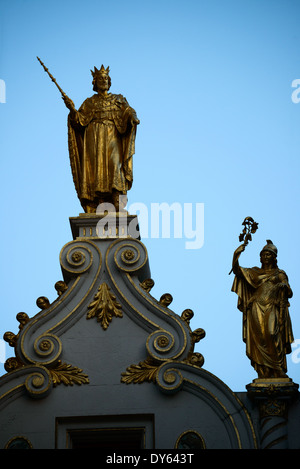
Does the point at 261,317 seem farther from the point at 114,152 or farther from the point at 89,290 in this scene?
the point at 114,152

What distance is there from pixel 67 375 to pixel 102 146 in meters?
4.47

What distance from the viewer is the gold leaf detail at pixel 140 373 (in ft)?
56.4

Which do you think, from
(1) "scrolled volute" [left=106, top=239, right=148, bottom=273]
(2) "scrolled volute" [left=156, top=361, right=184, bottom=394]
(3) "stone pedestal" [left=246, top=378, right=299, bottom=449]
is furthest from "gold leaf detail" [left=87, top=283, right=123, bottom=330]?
(3) "stone pedestal" [left=246, top=378, right=299, bottom=449]

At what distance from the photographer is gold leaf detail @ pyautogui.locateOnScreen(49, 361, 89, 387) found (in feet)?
56.5

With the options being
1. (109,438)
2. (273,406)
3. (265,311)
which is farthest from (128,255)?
(273,406)

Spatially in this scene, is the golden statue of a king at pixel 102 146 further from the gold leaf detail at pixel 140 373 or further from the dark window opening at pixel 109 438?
the dark window opening at pixel 109 438

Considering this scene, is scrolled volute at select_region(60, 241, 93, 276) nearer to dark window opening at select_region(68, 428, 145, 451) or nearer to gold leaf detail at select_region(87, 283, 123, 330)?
gold leaf detail at select_region(87, 283, 123, 330)

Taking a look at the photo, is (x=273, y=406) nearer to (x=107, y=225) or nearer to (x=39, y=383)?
(x=39, y=383)


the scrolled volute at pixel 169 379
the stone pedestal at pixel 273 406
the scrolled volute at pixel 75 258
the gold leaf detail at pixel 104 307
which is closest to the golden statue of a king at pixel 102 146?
the scrolled volute at pixel 75 258

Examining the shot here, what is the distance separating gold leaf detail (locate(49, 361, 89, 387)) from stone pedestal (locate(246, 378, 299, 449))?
2.73m

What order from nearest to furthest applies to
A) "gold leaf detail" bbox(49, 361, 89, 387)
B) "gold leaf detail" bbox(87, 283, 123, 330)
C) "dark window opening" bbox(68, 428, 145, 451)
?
"dark window opening" bbox(68, 428, 145, 451) < "gold leaf detail" bbox(49, 361, 89, 387) < "gold leaf detail" bbox(87, 283, 123, 330)

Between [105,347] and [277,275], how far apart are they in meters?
3.15

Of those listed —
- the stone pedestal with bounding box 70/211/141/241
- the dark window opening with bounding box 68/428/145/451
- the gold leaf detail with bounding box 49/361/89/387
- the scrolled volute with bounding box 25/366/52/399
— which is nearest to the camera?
the dark window opening with bounding box 68/428/145/451
